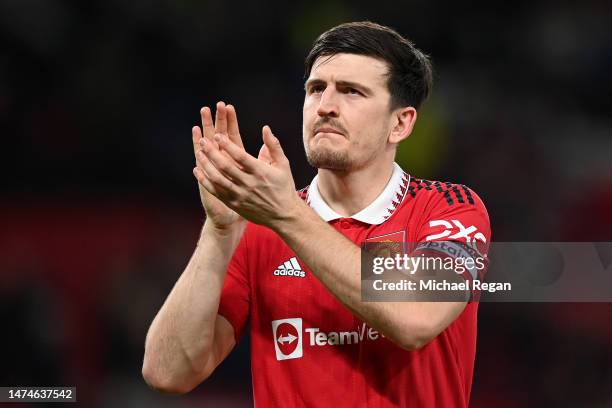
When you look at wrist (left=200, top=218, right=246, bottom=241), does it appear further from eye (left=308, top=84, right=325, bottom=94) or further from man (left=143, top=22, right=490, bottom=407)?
eye (left=308, top=84, right=325, bottom=94)

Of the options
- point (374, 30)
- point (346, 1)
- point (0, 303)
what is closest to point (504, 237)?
point (346, 1)

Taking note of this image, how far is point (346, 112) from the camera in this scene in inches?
116

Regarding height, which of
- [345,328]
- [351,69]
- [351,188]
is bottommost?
[345,328]

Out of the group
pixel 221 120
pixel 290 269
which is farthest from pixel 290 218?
pixel 290 269

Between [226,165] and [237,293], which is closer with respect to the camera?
[226,165]

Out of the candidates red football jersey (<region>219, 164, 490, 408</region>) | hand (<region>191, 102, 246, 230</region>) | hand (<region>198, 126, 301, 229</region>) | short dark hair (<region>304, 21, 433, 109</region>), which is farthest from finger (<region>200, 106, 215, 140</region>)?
short dark hair (<region>304, 21, 433, 109</region>)

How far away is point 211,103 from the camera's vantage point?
6512mm

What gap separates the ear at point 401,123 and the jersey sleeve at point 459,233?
328 millimetres

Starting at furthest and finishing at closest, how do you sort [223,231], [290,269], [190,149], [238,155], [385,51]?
1. [190,149]
2. [385,51]
3. [290,269]
4. [223,231]
5. [238,155]

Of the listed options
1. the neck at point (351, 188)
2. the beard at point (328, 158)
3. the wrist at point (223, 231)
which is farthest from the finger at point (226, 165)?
the neck at point (351, 188)

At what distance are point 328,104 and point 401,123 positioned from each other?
402 mm

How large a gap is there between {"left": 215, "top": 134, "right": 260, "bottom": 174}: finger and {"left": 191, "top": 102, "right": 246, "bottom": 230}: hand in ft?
0.05

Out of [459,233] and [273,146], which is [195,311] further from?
[459,233]

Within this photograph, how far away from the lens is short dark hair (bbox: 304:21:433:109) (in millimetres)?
3078
